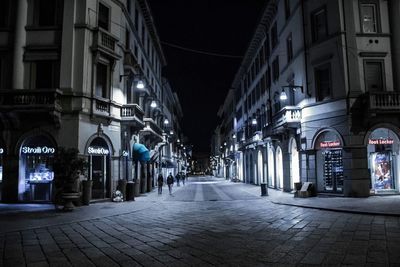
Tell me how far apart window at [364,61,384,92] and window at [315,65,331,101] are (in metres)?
2.23

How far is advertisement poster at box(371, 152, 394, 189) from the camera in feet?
73.2

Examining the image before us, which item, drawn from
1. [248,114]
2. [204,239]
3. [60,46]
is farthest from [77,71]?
[248,114]

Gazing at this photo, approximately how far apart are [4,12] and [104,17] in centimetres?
593

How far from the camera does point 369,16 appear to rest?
22.9 metres

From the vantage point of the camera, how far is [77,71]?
70.2ft

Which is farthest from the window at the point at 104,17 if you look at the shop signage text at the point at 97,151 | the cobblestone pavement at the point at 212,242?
the cobblestone pavement at the point at 212,242

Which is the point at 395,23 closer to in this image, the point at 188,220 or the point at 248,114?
the point at 188,220

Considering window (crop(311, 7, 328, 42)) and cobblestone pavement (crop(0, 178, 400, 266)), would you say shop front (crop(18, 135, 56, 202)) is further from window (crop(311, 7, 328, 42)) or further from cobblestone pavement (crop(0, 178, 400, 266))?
window (crop(311, 7, 328, 42))

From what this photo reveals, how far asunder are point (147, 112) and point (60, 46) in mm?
15745

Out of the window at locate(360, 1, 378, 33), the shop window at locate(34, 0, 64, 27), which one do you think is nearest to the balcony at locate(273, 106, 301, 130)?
the window at locate(360, 1, 378, 33)

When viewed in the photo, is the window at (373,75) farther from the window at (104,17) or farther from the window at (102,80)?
the window at (104,17)

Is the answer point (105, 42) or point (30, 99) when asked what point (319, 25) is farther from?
point (30, 99)

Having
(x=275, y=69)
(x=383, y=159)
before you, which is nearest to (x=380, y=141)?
(x=383, y=159)

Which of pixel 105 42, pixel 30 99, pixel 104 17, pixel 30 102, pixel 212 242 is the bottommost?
pixel 212 242
